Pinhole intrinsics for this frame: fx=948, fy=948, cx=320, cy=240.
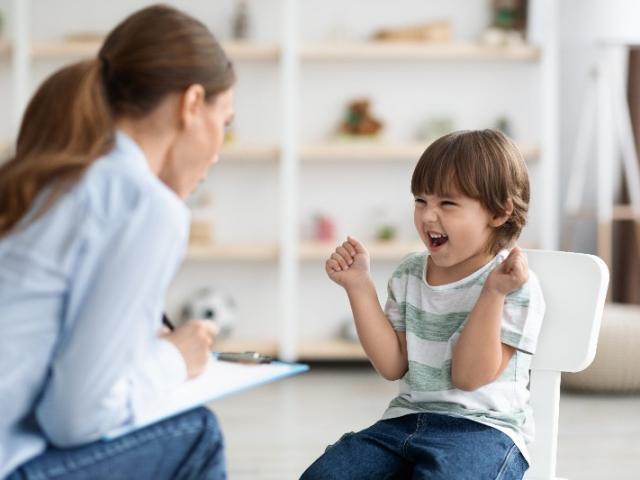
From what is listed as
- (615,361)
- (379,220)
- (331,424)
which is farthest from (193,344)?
(379,220)

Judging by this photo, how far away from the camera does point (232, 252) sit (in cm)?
397

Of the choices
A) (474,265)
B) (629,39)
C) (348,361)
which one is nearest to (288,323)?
(348,361)

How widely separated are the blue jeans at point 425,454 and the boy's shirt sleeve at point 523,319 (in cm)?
14

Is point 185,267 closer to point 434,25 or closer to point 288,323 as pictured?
point 288,323

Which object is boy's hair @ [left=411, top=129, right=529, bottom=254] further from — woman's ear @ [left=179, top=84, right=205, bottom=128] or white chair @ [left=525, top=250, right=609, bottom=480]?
woman's ear @ [left=179, top=84, right=205, bottom=128]

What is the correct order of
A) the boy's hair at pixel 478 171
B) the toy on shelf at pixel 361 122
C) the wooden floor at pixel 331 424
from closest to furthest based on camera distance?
the boy's hair at pixel 478 171 < the wooden floor at pixel 331 424 < the toy on shelf at pixel 361 122

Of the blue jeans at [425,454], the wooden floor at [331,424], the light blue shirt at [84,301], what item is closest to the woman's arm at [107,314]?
the light blue shirt at [84,301]

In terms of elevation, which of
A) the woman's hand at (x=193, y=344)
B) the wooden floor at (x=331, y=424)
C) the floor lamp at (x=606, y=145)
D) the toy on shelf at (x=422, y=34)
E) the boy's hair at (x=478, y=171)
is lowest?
the wooden floor at (x=331, y=424)

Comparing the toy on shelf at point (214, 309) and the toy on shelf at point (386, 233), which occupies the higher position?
the toy on shelf at point (386, 233)

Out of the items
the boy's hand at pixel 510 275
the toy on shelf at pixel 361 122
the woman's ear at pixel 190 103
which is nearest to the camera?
the woman's ear at pixel 190 103

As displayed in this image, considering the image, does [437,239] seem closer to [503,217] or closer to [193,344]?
[503,217]

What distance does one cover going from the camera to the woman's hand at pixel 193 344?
1.27 m

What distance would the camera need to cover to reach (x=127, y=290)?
3.58ft

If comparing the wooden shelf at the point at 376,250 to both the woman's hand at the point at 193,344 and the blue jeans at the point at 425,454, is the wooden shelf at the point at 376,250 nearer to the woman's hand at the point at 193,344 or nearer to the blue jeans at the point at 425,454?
the blue jeans at the point at 425,454
